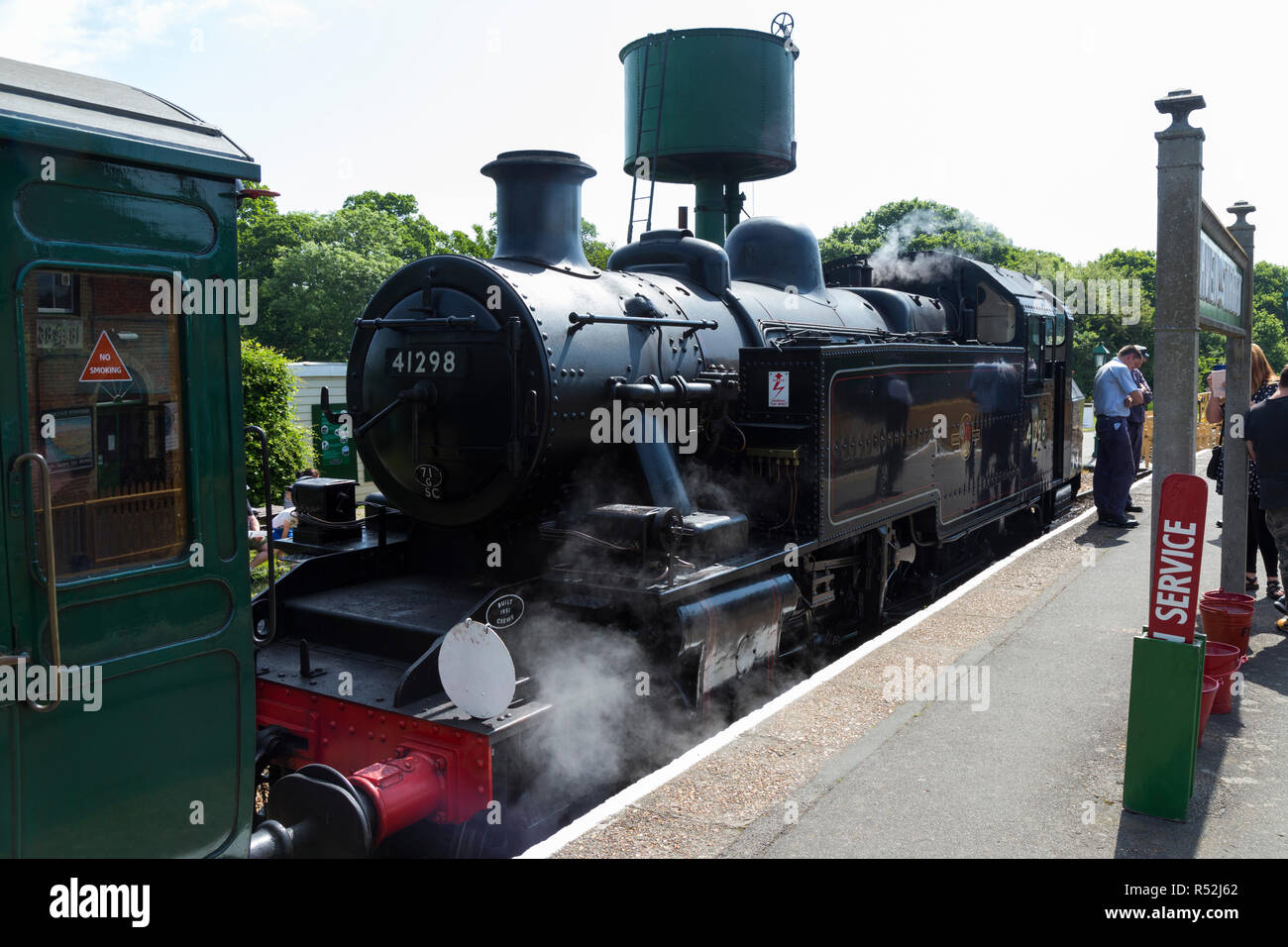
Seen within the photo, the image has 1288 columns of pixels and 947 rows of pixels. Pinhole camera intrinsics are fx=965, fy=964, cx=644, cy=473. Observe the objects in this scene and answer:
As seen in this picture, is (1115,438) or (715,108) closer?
(715,108)

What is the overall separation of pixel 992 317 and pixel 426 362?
6.68m

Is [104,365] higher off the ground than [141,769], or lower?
higher

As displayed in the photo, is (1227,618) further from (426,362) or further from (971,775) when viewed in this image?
(426,362)

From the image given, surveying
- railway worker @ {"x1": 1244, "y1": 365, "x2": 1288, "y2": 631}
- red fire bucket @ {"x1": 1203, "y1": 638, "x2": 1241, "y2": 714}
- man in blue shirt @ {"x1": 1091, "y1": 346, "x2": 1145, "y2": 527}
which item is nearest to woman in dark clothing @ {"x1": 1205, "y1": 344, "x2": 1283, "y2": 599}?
railway worker @ {"x1": 1244, "y1": 365, "x2": 1288, "y2": 631}

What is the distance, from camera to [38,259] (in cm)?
243

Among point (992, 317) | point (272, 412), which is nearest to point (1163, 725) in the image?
point (992, 317)

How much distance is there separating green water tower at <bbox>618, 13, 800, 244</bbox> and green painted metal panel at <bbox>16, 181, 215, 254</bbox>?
7570 millimetres

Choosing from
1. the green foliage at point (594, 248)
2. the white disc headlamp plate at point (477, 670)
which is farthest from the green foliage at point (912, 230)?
the white disc headlamp plate at point (477, 670)

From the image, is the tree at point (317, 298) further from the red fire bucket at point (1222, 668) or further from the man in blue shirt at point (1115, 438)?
the red fire bucket at point (1222, 668)

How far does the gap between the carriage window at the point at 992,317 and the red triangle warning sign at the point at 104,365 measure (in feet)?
28.6

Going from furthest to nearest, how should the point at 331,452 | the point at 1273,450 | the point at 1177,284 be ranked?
the point at 331,452, the point at 1273,450, the point at 1177,284

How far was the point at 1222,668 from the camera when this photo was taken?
466 cm

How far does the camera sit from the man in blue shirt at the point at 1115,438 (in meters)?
10.6

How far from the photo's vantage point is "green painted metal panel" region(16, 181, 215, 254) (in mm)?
2434
